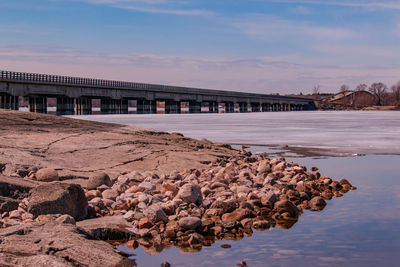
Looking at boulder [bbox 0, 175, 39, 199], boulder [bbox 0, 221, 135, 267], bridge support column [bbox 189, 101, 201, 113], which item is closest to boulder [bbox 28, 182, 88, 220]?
boulder [bbox 0, 175, 39, 199]

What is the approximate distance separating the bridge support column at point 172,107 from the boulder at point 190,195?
3979 inches

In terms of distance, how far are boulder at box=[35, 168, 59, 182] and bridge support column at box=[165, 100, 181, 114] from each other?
325 feet

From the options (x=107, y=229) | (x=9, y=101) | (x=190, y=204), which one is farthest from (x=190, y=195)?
(x=9, y=101)

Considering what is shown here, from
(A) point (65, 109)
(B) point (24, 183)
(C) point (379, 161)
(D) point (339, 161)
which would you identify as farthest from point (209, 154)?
(A) point (65, 109)

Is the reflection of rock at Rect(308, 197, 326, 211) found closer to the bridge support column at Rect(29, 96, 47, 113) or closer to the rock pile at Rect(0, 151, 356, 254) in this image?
the rock pile at Rect(0, 151, 356, 254)

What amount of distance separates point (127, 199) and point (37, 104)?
7370cm

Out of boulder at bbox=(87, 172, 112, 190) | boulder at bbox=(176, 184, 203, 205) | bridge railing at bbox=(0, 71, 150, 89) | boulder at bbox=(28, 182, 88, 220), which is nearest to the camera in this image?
boulder at bbox=(28, 182, 88, 220)

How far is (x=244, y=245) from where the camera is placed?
721 centimetres

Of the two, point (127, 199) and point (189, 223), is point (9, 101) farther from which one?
point (189, 223)

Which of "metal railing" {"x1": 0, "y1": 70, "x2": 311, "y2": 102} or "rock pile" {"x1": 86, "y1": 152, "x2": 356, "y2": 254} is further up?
"metal railing" {"x1": 0, "y1": 70, "x2": 311, "y2": 102}

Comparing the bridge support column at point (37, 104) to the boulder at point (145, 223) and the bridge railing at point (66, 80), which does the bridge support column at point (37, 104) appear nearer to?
the bridge railing at point (66, 80)

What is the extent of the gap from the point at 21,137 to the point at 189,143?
6.11 meters

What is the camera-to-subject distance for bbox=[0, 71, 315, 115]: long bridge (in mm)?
68625

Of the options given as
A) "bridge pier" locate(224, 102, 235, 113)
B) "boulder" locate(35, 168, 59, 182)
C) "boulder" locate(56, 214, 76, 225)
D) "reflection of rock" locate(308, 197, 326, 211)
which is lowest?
"reflection of rock" locate(308, 197, 326, 211)
